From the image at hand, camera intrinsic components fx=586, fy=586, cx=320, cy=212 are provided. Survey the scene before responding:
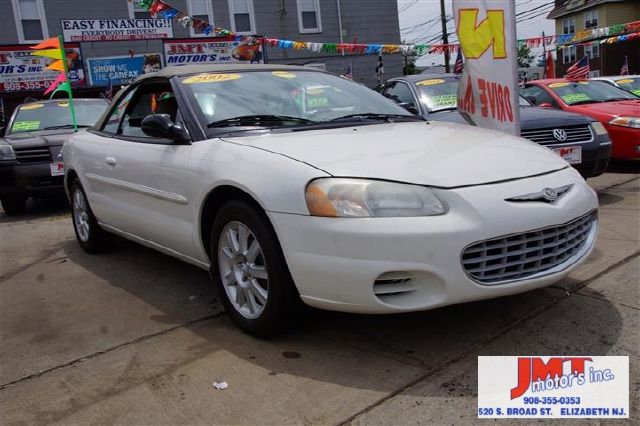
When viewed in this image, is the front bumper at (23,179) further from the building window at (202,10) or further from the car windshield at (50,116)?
the building window at (202,10)

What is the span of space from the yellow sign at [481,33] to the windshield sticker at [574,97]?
4.01m

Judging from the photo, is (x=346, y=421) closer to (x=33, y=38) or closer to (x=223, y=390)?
(x=223, y=390)

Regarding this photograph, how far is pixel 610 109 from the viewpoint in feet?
26.3

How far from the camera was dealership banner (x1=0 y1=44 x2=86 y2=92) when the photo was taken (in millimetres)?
15445

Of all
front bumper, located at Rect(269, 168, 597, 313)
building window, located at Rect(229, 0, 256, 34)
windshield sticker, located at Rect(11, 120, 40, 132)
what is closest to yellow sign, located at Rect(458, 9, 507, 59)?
front bumper, located at Rect(269, 168, 597, 313)

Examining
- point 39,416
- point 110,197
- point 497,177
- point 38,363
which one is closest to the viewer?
point 39,416

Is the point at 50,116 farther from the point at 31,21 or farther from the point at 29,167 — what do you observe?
the point at 31,21

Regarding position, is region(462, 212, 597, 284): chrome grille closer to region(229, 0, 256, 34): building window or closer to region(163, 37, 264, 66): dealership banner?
region(163, 37, 264, 66): dealership banner

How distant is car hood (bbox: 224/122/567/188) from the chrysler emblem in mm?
123

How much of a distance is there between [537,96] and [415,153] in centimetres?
675

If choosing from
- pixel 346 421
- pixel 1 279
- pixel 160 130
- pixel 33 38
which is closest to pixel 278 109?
pixel 160 130

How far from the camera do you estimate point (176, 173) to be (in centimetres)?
348

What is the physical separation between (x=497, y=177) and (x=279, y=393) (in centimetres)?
143

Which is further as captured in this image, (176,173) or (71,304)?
(71,304)
